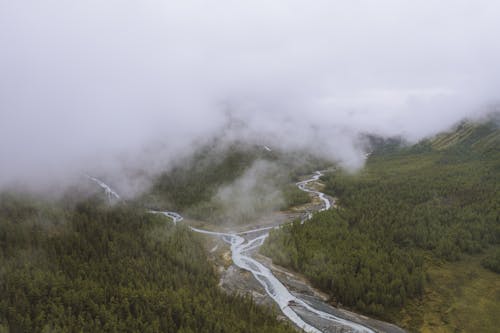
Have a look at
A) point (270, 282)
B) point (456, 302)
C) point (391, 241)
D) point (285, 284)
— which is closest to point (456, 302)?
point (456, 302)

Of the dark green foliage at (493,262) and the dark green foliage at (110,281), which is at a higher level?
the dark green foliage at (493,262)

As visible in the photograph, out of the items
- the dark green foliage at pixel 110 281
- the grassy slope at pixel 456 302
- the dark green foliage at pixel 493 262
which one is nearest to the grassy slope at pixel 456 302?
the grassy slope at pixel 456 302

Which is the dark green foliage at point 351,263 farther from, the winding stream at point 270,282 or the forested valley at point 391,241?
the winding stream at point 270,282

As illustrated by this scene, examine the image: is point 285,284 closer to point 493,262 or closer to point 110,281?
point 110,281

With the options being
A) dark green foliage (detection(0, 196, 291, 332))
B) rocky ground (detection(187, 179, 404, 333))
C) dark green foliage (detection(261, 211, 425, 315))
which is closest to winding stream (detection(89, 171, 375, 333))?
rocky ground (detection(187, 179, 404, 333))

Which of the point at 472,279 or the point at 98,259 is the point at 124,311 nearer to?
the point at 98,259

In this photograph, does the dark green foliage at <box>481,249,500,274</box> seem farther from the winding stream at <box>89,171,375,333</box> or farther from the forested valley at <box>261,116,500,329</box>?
the winding stream at <box>89,171,375,333</box>

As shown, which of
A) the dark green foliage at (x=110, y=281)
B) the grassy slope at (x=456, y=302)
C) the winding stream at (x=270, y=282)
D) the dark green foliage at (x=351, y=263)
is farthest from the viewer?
the dark green foliage at (x=351, y=263)
